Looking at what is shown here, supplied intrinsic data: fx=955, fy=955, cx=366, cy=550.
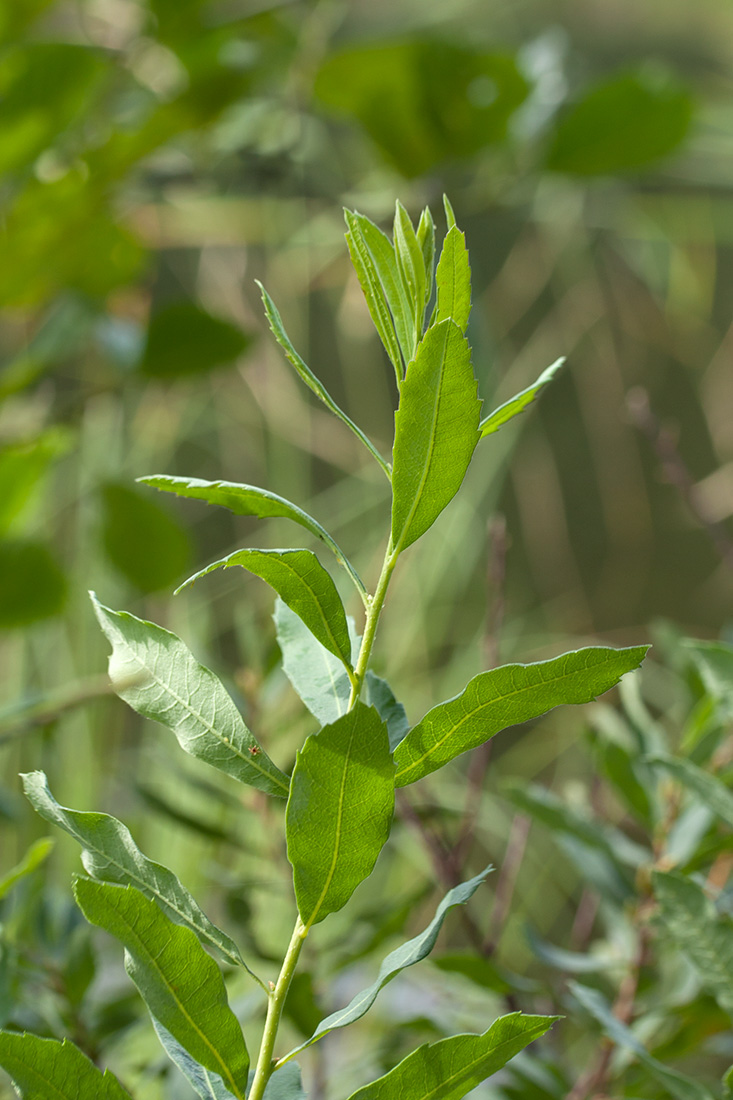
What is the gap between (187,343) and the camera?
507mm

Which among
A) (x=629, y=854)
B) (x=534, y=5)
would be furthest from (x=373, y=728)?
(x=534, y=5)

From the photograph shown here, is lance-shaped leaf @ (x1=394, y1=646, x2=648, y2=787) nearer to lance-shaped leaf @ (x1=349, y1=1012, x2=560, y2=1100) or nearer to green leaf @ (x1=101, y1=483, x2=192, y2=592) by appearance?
lance-shaped leaf @ (x1=349, y1=1012, x2=560, y2=1100)

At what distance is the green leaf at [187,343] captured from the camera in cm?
50

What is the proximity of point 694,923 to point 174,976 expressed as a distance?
0.12 meters

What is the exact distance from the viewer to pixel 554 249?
1120mm

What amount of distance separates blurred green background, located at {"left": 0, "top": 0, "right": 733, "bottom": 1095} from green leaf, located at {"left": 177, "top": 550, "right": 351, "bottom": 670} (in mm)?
157

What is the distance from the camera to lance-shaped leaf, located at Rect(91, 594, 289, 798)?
0.17m

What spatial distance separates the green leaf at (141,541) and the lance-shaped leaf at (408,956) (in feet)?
1.23

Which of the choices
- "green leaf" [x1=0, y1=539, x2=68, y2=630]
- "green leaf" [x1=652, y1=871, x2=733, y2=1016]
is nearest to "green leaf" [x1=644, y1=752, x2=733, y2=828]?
"green leaf" [x1=652, y1=871, x2=733, y2=1016]

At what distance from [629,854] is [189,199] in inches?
Result: 28.1

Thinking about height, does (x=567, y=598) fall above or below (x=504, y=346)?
below

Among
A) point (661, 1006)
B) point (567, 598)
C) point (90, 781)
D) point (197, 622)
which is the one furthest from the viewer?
point (567, 598)

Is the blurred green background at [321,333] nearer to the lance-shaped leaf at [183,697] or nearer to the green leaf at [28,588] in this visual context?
the green leaf at [28,588]

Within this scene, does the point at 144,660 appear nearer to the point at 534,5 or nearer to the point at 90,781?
the point at 90,781
